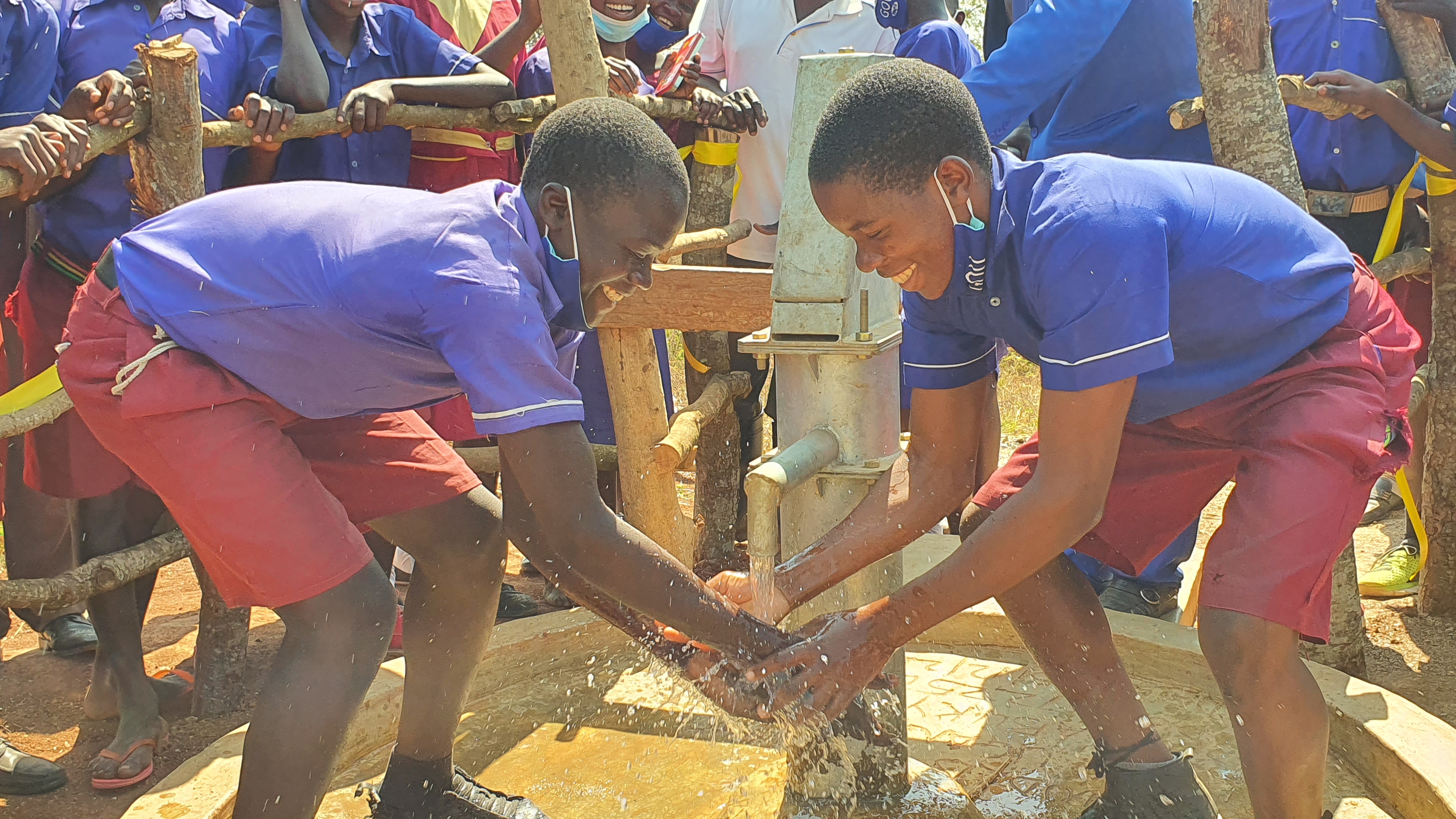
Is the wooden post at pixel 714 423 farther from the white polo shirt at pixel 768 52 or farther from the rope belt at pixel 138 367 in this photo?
the rope belt at pixel 138 367

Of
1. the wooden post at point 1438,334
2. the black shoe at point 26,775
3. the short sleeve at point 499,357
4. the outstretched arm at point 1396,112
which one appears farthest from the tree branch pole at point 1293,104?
the black shoe at point 26,775

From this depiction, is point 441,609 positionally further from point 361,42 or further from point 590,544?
point 361,42

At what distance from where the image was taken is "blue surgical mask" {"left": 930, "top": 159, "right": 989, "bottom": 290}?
2096 mm

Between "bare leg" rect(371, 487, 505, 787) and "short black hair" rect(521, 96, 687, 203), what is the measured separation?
75 cm

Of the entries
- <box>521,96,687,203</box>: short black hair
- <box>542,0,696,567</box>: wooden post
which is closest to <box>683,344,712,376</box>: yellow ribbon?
<box>542,0,696,567</box>: wooden post

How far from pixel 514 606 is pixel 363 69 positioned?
5.91 ft

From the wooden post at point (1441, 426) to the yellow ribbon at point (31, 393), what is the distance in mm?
3770

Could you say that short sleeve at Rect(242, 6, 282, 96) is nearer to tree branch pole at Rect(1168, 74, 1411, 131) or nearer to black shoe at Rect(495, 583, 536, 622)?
black shoe at Rect(495, 583, 536, 622)

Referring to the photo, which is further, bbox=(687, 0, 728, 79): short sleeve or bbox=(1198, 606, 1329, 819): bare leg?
bbox=(687, 0, 728, 79): short sleeve

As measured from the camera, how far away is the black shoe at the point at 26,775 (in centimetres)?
300

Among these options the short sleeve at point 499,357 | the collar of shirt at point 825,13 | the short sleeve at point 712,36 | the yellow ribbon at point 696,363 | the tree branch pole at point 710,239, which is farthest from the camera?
the yellow ribbon at point 696,363

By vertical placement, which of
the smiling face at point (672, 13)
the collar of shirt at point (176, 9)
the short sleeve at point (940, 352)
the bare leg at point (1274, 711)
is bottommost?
the bare leg at point (1274, 711)

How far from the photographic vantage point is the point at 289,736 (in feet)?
6.96

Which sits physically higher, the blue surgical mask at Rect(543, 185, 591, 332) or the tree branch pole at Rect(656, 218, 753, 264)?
the blue surgical mask at Rect(543, 185, 591, 332)
